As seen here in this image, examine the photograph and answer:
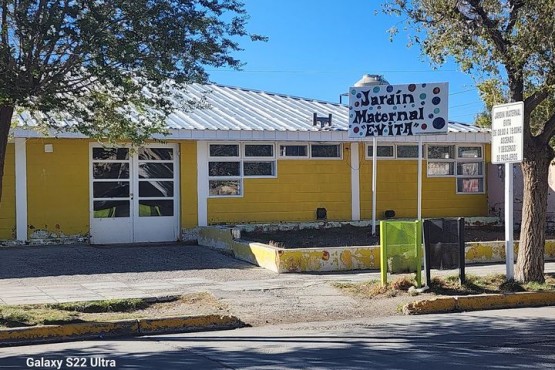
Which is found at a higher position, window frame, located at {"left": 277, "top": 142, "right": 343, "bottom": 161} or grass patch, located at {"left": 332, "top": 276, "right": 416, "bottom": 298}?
window frame, located at {"left": 277, "top": 142, "right": 343, "bottom": 161}

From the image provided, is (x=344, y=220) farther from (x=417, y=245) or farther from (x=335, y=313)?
(x=335, y=313)

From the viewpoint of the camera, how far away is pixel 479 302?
10195 mm

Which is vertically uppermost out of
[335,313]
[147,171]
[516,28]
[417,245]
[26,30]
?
[516,28]

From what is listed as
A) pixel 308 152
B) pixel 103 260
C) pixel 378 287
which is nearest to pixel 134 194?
pixel 103 260

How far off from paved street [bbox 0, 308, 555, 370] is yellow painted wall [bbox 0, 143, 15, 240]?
29.7ft

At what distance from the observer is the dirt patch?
15.3m

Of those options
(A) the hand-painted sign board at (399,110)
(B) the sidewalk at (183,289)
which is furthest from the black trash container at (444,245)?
(A) the hand-painted sign board at (399,110)

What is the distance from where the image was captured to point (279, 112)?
20.8m

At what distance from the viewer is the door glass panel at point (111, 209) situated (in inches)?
674

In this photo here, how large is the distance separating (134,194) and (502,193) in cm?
1140

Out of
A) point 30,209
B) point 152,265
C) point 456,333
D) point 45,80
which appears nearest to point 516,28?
point 456,333

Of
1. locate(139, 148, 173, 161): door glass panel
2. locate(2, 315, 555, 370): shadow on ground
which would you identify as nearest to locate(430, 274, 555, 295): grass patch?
locate(2, 315, 555, 370): shadow on ground

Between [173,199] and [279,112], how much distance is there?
497cm

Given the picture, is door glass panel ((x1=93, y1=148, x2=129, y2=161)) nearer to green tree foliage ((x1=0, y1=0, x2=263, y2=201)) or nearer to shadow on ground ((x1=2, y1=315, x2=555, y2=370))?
green tree foliage ((x1=0, y1=0, x2=263, y2=201))
